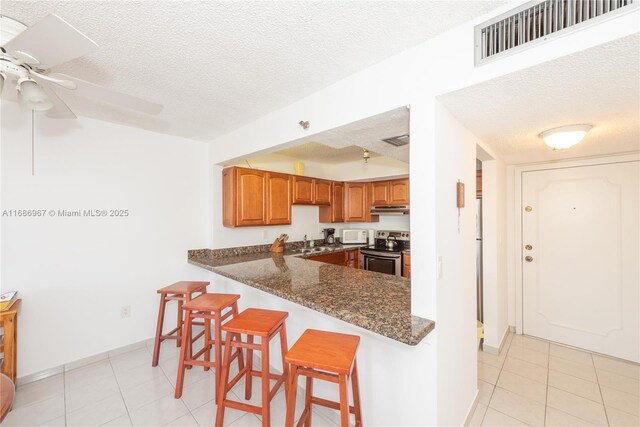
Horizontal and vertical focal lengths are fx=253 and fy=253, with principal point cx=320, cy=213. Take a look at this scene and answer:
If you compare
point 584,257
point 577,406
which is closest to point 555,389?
point 577,406

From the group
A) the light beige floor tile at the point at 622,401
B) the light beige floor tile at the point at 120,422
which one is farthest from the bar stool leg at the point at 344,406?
the light beige floor tile at the point at 622,401

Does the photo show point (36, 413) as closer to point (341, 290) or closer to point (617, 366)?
point (341, 290)

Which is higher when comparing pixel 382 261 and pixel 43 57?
pixel 43 57

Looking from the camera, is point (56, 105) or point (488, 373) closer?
point (56, 105)

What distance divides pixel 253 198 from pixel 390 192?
2313 millimetres

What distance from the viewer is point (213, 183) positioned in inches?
124

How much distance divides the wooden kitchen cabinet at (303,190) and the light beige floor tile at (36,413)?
297 cm

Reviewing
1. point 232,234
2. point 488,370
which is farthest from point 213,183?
point 488,370

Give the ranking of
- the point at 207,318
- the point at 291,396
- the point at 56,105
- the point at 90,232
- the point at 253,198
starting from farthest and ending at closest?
the point at 253,198 → the point at 90,232 → the point at 207,318 → the point at 56,105 → the point at 291,396

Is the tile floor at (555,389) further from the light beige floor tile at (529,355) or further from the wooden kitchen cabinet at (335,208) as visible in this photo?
the wooden kitchen cabinet at (335,208)

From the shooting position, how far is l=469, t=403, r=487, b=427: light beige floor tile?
1759 millimetres

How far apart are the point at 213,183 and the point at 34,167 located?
149 cm

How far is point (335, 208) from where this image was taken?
4500 millimetres

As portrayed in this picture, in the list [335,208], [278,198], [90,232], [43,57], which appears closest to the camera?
[43,57]
